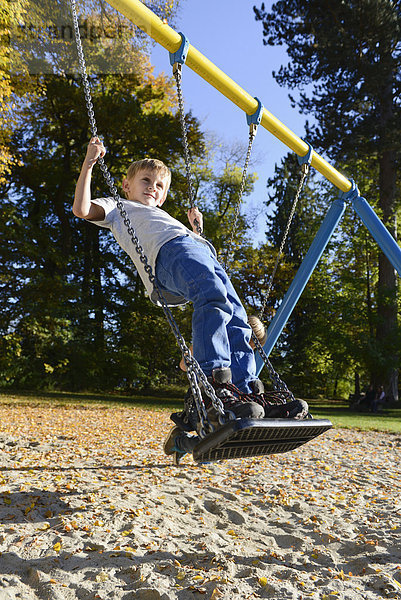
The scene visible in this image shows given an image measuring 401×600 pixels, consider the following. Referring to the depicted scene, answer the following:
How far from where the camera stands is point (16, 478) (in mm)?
4598

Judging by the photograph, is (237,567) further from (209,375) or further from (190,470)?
(190,470)

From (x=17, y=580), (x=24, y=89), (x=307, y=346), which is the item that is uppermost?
(x=24, y=89)

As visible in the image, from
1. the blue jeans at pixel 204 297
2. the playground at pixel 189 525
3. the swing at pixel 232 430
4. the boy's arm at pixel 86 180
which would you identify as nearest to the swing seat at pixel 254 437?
the swing at pixel 232 430

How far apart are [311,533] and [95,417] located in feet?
22.4

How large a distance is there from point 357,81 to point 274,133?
42.6 feet

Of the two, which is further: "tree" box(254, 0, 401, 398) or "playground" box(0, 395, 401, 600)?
"tree" box(254, 0, 401, 398)

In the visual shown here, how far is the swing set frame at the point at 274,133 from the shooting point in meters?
3.11

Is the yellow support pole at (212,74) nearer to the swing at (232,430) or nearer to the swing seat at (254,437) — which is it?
the swing at (232,430)

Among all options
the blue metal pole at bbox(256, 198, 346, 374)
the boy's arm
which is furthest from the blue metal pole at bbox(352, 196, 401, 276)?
the boy's arm

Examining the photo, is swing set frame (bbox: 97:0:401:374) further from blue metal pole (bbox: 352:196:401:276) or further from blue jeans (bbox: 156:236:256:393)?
blue jeans (bbox: 156:236:256:393)

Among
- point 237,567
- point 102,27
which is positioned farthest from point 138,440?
point 102,27

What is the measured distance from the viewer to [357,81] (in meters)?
15.4

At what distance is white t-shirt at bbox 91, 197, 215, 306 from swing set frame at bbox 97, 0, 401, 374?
1105 mm

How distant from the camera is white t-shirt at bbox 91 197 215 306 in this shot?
2594 mm
